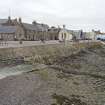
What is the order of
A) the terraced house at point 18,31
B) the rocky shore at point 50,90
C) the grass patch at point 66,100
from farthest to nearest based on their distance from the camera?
the terraced house at point 18,31
the rocky shore at point 50,90
the grass patch at point 66,100

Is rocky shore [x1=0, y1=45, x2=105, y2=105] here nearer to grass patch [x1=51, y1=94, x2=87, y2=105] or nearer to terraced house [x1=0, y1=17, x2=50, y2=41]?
grass patch [x1=51, y1=94, x2=87, y2=105]

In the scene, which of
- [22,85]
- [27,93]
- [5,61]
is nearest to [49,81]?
[22,85]

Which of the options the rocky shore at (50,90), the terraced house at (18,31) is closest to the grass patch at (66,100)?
the rocky shore at (50,90)

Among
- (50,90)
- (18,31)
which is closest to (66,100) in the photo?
(50,90)

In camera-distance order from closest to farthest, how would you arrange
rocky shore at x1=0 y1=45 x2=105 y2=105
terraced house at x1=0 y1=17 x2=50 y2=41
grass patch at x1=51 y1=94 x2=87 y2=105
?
grass patch at x1=51 y1=94 x2=87 y2=105, rocky shore at x1=0 y1=45 x2=105 y2=105, terraced house at x1=0 y1=17 x2=50 y2=41

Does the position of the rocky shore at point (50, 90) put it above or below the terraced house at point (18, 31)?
below

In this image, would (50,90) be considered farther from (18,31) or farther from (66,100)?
(18,31)

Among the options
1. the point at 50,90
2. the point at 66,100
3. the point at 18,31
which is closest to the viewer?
the point at 66,100

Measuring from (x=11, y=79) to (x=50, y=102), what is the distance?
7326mm

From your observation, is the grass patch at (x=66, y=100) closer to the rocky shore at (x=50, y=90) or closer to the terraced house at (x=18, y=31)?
the rocky shore at (x=50, y=90)

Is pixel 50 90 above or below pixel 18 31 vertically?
below

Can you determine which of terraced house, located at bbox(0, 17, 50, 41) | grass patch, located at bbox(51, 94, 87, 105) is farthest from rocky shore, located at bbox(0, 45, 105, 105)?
terraced house, located at bbox(0, 17, 50, 41)

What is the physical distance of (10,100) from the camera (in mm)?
16719

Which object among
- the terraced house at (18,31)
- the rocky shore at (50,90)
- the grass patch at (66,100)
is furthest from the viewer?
the terraced house at (18,31)
